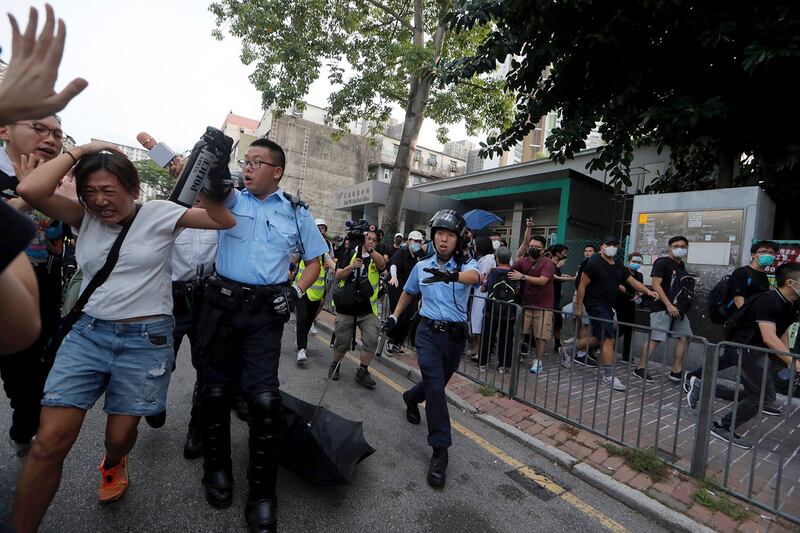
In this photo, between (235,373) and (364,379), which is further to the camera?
(364,379)

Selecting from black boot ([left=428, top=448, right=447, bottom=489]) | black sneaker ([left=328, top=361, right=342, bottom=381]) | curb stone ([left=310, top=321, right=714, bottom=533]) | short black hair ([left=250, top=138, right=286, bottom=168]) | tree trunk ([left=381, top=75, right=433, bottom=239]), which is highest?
tree trunk ([left=381, top=75, right=433, bottom=239])

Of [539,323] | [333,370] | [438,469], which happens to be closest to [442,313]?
[438,469]

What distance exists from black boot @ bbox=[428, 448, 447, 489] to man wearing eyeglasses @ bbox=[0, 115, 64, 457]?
242cm

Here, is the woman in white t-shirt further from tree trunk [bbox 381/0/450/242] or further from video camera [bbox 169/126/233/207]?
tree trunk [bbox 381/0/450/242]

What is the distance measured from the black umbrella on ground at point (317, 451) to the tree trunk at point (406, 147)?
8386 mm

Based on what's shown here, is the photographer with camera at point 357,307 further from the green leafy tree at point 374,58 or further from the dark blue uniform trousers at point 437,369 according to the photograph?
the green leafy tree at point 374,58

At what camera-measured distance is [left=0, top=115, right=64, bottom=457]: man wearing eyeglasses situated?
213 cm

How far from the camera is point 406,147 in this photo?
10.9m

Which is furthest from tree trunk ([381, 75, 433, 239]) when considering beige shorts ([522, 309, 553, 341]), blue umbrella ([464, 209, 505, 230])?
beige shorts ([522, 309, 553, 341])

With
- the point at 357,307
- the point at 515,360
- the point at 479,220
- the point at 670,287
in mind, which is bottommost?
the point at 515,360

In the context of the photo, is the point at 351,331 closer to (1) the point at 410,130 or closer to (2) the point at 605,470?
(2) the point at 605,470

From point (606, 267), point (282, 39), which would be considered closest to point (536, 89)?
point (606, 267)

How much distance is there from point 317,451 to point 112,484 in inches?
44.5

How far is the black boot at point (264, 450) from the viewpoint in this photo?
2.20m
